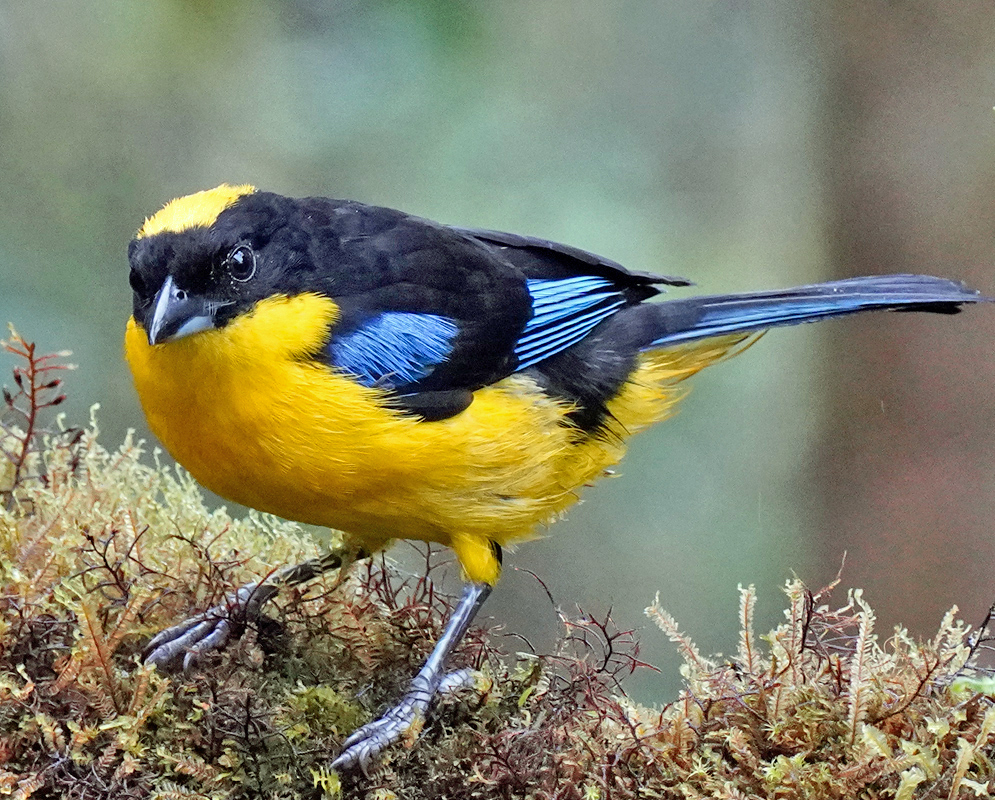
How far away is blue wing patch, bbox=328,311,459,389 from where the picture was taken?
2586 mm

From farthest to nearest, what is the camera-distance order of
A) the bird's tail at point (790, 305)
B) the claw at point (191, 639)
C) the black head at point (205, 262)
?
the bird's tail at point (790, 305) → the black head at point (205, 262) → the claw at point (191, 639)

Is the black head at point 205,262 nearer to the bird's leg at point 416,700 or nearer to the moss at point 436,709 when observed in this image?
the moss at point 436,709

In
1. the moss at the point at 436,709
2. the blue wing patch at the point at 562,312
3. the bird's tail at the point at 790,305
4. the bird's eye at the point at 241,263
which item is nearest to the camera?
the moss at the point at 436,709

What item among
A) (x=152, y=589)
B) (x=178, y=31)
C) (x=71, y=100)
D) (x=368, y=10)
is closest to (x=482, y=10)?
(x=368, y=10)

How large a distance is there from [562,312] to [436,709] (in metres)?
1.43

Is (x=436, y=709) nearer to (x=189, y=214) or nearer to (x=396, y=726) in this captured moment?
(x=396, y=726)

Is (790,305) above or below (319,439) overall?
above

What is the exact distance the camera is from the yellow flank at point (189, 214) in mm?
2494

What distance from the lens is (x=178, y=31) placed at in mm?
5617

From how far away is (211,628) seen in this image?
7.81 ft

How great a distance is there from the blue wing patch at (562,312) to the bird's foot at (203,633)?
1.10m

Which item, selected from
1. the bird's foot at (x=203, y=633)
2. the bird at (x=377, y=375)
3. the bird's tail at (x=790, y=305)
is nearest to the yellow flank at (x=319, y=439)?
the bird at (x=377, y=375)

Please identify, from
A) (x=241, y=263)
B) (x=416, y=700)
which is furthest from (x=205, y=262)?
(x=416, y=700)

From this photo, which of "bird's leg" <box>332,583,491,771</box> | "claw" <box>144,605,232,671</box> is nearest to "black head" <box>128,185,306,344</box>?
"claw" <box>144,605,232,671</box>
